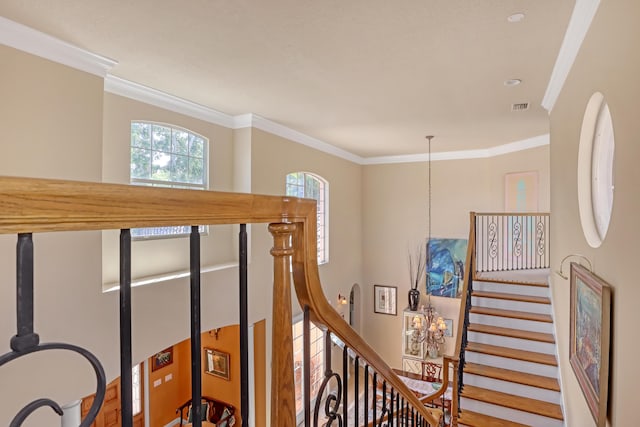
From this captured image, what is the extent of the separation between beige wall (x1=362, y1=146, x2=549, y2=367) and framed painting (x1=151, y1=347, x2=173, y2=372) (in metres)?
4.25

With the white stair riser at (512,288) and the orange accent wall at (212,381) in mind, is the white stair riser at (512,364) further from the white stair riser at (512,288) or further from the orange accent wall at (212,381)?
the orange accent wall at (212,381)

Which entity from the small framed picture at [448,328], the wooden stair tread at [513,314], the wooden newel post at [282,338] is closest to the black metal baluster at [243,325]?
the wooden newel post at [282,338]

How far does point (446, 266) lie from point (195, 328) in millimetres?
7467

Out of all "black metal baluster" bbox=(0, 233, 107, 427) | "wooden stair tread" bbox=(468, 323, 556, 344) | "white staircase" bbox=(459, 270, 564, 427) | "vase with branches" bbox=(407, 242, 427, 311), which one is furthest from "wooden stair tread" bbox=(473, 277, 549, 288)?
"black metal baluster" bbox=(0, 233, 107, 427)

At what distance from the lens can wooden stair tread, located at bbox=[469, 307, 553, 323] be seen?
4547 mm

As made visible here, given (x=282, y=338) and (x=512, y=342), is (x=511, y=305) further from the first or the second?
(x=282, y=338)

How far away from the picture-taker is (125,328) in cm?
58

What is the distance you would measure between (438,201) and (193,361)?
7650 mm

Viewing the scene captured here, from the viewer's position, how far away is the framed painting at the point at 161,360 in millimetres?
6270

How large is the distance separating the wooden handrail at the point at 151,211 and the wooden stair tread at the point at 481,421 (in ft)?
13.1

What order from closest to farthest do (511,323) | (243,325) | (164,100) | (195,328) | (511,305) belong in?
(195,328)
(243,325)
(164,100)
(511,323)
(511,305)

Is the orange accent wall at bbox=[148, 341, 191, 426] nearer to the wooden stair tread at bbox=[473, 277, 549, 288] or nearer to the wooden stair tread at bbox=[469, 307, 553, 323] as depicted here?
the wooden stair tread at bbox=[469, 307, 553, 323]

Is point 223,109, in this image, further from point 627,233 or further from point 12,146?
point 627,233

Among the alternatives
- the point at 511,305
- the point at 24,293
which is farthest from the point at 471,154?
the point at 24,293
